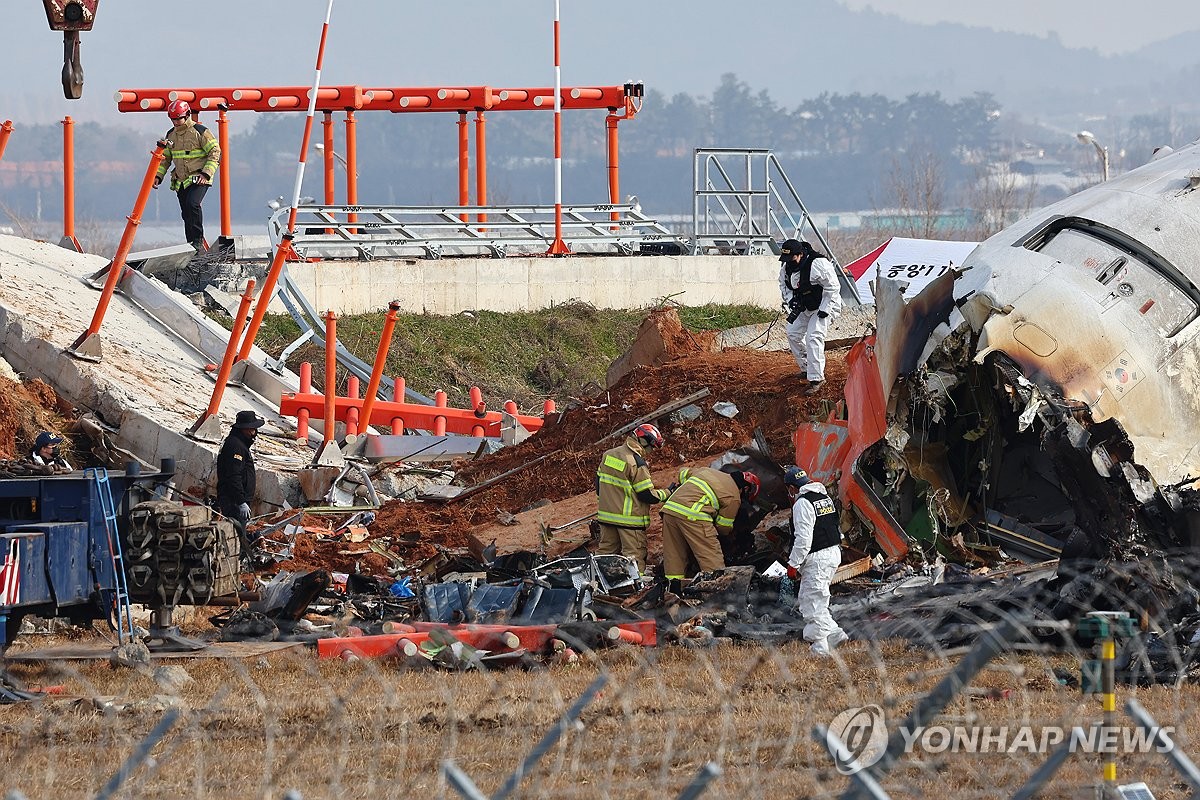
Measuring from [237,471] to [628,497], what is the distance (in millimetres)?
3591

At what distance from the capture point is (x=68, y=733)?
948 cm

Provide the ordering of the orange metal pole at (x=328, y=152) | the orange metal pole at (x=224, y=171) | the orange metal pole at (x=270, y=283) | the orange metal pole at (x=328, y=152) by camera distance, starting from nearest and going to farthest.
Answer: the orange metal pole at (x=270, y=283) < the orange metal pole at (x=224, y=171) < the orange metal pole at (x=328, y=152) < the orange metal pole at (x=328, y=152)

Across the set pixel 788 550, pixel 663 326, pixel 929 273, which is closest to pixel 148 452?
pixel 663 326

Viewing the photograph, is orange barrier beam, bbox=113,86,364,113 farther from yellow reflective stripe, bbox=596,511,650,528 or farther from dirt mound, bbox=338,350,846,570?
yellow reflective stripe, bbox=596,511,650,528

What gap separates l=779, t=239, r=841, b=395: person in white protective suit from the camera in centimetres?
1728

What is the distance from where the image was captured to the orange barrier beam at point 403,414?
20.7 metres

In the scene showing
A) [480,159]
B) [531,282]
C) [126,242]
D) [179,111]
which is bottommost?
[531,282]

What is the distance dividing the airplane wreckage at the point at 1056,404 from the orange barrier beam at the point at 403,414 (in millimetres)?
6423

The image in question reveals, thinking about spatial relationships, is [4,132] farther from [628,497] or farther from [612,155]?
[612,155]

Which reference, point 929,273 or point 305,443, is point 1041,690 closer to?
point 305,443

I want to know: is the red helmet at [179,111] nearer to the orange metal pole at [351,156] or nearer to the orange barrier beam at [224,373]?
the orange barrier beam at [224,373]

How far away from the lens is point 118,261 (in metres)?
21.2

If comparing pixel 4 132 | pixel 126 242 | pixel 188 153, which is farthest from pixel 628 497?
pixel 188 153

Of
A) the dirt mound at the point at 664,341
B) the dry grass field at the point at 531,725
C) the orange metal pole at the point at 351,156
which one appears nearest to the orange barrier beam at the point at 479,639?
the dry grass field at the point at 531,725
